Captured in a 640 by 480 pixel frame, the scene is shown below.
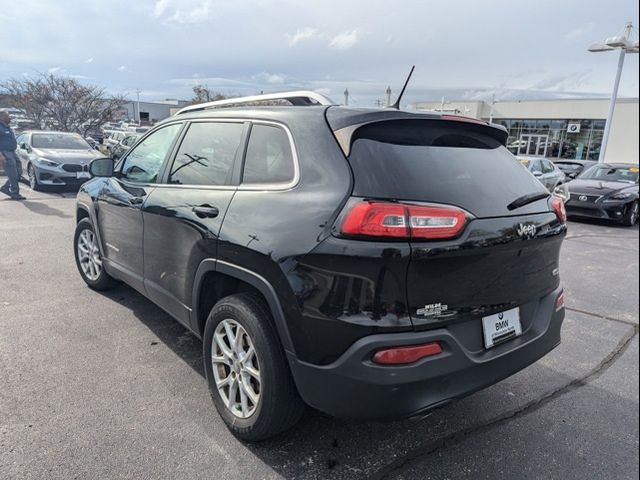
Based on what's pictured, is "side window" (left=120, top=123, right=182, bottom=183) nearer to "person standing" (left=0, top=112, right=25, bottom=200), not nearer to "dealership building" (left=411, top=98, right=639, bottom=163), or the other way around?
"person standing" (left=0, top=112, right=25, bottom=200)

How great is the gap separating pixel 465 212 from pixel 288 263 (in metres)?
0.85

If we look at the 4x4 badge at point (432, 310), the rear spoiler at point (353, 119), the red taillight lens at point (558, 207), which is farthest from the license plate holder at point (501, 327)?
the rear spoiler at point (353, 119)

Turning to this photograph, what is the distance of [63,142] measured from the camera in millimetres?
12266

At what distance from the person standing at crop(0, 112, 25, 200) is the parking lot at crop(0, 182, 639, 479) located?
6630 mm

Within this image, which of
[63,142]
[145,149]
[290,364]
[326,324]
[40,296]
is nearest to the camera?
[326,324]

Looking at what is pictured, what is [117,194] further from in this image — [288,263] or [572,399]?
[572,399]

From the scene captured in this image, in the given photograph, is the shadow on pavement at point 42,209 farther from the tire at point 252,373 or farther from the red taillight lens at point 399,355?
the red taillight lens at point 399,355

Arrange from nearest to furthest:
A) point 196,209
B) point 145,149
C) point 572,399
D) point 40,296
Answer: point 196,209 → point 572,399 → point 145,149 → point 40,296

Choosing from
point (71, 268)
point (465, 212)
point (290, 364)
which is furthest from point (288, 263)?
point (71, 268)

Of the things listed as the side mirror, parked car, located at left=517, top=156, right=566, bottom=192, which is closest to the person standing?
the side mirror

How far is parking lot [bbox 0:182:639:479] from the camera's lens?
7.78 feet

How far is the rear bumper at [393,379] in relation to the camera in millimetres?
1956

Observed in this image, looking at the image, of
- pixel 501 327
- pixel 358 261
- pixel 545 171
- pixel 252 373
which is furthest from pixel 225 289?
pixel 545 171

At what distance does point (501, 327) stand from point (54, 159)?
11.6 m
